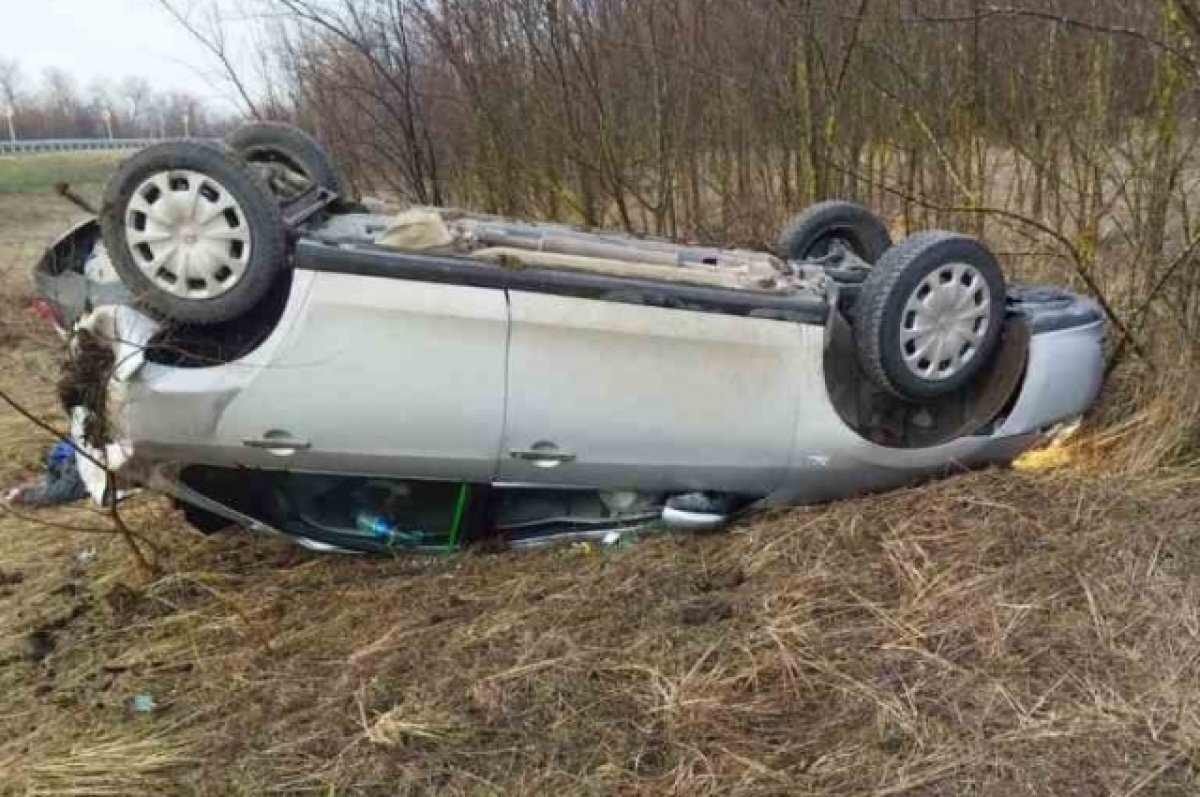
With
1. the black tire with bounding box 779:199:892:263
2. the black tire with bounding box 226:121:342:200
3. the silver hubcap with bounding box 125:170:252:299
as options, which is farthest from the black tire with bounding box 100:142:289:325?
the black tire with bounding box 779:199:892:263

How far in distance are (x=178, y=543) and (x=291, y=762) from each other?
6.06 feet

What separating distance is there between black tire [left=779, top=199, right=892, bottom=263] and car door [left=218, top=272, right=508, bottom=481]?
1.85 metres

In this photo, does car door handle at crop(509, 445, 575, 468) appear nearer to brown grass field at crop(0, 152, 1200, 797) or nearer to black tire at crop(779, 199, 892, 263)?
brown grass field at crop(0, 152, 1200, 797)

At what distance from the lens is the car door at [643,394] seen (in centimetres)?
329

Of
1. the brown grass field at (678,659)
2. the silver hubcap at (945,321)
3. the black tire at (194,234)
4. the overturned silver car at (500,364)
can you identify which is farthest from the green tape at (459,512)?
the silver hubcap at (945,321)

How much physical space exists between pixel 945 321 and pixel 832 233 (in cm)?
124

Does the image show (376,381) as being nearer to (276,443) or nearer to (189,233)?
(276,443)

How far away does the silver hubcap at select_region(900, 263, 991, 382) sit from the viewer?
3.46 metres

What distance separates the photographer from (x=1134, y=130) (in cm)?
467

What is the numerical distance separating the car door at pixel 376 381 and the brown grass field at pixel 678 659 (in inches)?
21.7

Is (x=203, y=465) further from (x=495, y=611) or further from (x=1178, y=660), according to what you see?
(x=1178, y=660)

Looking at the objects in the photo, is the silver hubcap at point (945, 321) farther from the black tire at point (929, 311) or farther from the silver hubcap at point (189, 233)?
the silver hubcap at point (189, 233)

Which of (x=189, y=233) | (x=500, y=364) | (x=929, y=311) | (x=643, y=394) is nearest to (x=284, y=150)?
(x=189, y=233)

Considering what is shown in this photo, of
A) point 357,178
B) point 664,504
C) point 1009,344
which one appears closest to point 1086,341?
point 1009,344
